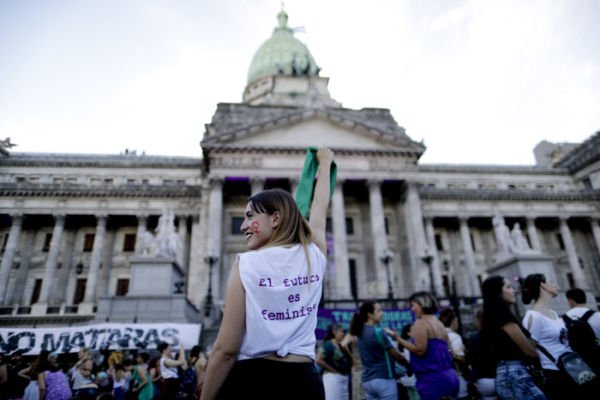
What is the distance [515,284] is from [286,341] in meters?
18.3

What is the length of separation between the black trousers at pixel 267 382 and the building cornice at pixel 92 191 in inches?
1316

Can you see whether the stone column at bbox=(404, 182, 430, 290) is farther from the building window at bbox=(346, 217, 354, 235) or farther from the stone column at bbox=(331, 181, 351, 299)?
the stone column at bbox=(331, 181, 351, 299)

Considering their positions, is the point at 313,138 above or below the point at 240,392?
above

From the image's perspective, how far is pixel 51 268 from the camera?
3053cm

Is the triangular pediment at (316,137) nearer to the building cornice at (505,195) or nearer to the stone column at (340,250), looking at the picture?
the stone column at (340,250)

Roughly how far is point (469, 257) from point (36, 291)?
1437 inches

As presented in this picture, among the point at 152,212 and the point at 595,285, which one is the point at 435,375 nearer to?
the point at 152,212

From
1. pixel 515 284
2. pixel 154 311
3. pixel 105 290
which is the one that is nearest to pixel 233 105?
pixel 105 290

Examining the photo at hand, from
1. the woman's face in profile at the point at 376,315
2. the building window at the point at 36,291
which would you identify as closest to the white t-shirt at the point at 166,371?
the woman's face in profile at the point at 376,315

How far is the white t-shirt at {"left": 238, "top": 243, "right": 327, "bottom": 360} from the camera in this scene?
2.01 meters

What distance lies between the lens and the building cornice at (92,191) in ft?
107

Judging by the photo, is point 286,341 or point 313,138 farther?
point 313,138

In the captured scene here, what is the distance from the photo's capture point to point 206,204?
30.1 meters

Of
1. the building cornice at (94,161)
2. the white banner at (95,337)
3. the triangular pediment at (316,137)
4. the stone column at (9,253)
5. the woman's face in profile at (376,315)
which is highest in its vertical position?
the building cornice at (94,161)
